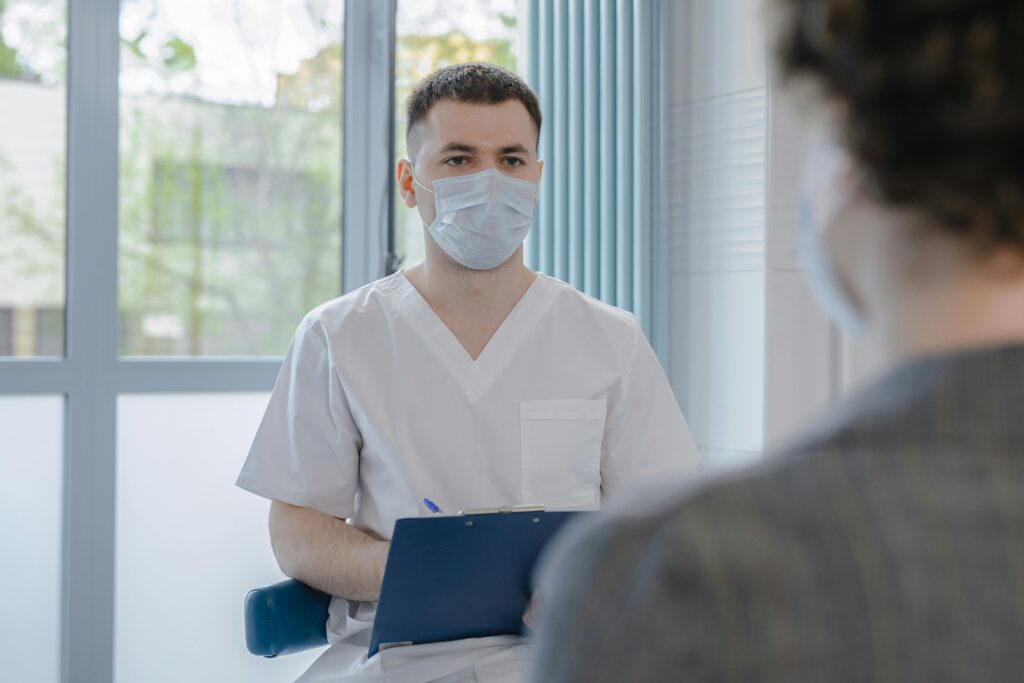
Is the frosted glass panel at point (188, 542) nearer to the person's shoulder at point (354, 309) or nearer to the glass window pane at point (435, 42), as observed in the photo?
Answer: the glass window pane at point (435, 42)

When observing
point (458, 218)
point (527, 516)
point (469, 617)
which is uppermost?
point (458, 218)

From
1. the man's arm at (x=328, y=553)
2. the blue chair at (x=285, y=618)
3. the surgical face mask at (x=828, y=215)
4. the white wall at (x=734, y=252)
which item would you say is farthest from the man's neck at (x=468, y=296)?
the surgical face mask at (x=828, y=215)

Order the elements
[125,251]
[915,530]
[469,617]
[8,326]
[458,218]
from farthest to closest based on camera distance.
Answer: [125,251] → [8,326] → [458,218] → [469,617] → [915,530]

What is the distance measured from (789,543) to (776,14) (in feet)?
0.84

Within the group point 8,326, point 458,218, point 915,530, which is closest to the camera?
point 915,530

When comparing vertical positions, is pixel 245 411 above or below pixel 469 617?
above

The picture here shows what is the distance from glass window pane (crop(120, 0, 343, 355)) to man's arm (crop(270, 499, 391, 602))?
3.05ft

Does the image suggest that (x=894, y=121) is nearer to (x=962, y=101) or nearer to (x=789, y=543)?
(x=962, y=101)

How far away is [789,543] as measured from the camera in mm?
458

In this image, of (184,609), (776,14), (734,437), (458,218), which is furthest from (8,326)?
(776,14)

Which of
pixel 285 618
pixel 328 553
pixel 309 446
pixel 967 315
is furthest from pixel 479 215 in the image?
pixel 967 315

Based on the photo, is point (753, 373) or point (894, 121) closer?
point (894, 121)

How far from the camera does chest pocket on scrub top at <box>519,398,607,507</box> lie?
75.0 inches

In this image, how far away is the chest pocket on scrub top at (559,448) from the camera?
1905mm
